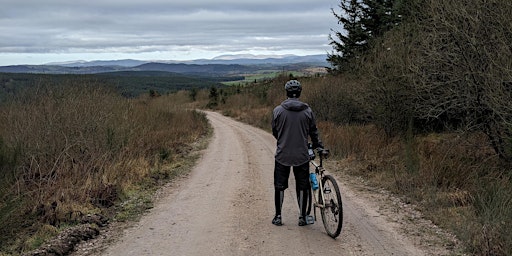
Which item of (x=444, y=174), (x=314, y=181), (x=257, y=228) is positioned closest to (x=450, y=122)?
(x=444, y=174)

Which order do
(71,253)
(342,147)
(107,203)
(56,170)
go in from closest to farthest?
(71,253), (107,203), (56,170), (342,147)

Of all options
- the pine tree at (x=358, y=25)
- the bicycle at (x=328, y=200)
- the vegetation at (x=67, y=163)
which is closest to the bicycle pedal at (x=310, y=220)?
the bicycle at (x=328, y=200)

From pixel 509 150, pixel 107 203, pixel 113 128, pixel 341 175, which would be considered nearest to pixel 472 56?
pixel 509 150

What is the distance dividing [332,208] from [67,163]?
6209mm

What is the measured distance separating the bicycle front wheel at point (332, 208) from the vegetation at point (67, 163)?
358 centimetres

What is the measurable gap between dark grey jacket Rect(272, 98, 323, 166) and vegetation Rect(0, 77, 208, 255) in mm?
3269

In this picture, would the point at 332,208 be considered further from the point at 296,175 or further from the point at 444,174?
the point at 444,174

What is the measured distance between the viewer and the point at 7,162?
7.26 meters

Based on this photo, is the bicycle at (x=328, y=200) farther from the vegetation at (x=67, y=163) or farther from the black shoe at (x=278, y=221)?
the vegetation at (x=67, y=163)

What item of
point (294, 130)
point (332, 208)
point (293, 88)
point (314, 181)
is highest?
point (293, 88)

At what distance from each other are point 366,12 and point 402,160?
611 inches

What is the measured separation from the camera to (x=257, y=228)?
666 cm

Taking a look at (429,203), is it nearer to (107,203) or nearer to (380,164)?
(380,164)

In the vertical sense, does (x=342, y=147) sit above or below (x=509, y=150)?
below
